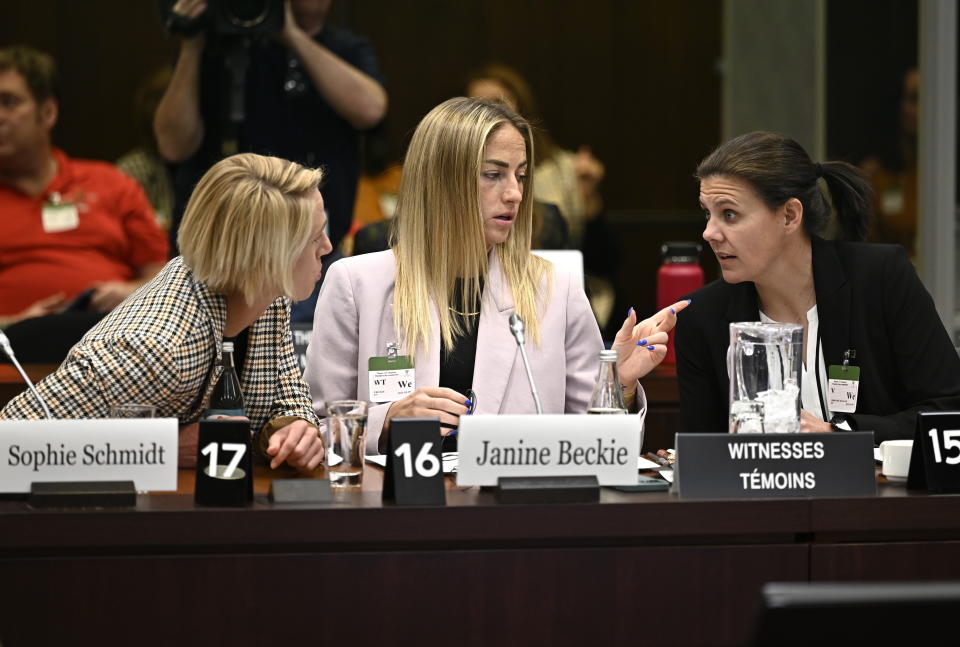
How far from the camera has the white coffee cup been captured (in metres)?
1.95

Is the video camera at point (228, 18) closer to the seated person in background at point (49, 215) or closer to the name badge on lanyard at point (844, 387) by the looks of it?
the seated person in background at point (49, 215)

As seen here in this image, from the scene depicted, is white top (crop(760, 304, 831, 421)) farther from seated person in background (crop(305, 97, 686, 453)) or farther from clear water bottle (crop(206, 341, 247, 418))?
clear water bottle (crop(206, 341, 247, 418))

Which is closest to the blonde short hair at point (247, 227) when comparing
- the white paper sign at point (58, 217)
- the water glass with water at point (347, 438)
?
the water glass with water at point (347, 438)

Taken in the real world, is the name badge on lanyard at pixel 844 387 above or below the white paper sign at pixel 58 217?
below

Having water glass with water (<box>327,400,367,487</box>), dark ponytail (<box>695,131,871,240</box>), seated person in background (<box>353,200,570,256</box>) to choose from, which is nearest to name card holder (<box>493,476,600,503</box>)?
water glass with water (<box>327,400,367,487</box>)

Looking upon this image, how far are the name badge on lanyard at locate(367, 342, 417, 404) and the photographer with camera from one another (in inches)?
54.6

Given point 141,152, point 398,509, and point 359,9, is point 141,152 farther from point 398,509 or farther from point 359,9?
point 398,509

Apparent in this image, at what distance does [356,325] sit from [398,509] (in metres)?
0.86

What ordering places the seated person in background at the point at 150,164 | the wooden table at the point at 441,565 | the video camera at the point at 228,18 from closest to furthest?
the wooden table at the point at 441,565
the video camera at the point at 228,18
the seated person in background at the point at 150,164

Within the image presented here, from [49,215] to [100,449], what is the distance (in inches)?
104

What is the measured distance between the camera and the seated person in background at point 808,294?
7.93 ft

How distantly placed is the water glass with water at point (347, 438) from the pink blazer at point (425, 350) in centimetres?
57

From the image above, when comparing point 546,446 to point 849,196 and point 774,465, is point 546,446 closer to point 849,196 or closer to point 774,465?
point 774,465

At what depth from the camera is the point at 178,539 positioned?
170 cm
